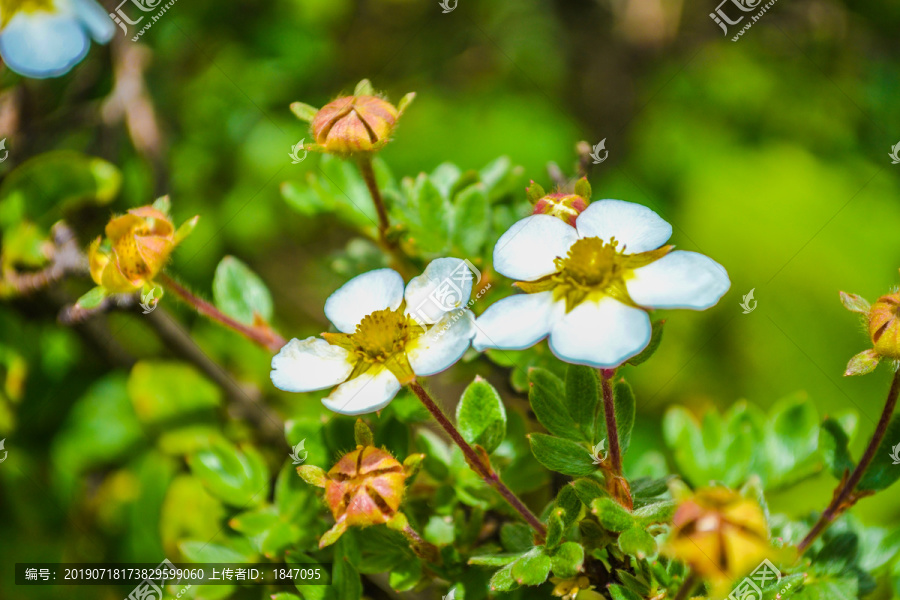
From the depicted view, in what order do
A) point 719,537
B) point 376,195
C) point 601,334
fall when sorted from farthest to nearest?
1. point 376,195
2. point 601,334
3. point 719,537

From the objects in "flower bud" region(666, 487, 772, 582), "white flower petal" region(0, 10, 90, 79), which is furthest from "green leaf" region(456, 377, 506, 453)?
"white flower petal" region(0, 10, 90, 79)

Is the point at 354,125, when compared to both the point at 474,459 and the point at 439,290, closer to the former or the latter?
the point at 439,290

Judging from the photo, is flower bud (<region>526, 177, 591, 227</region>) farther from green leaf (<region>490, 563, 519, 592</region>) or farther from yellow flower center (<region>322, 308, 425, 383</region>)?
green leaf (<region>490, 563, 519, 592</region>)

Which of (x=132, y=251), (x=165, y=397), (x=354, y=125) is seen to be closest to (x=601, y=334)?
(x=354, y=125)

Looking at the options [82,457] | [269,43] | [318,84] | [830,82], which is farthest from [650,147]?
[82,457]

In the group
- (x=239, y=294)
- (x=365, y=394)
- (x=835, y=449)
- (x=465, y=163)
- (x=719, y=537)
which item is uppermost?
(x=719, y=537)

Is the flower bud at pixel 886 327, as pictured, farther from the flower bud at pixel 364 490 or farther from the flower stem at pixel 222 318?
the flower stem at pixel 222 318

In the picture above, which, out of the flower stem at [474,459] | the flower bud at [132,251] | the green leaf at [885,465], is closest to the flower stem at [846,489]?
the green leaf at [885,465]

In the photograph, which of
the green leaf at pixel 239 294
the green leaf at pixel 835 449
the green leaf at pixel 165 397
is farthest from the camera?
the green leaf at pixel 165 397
